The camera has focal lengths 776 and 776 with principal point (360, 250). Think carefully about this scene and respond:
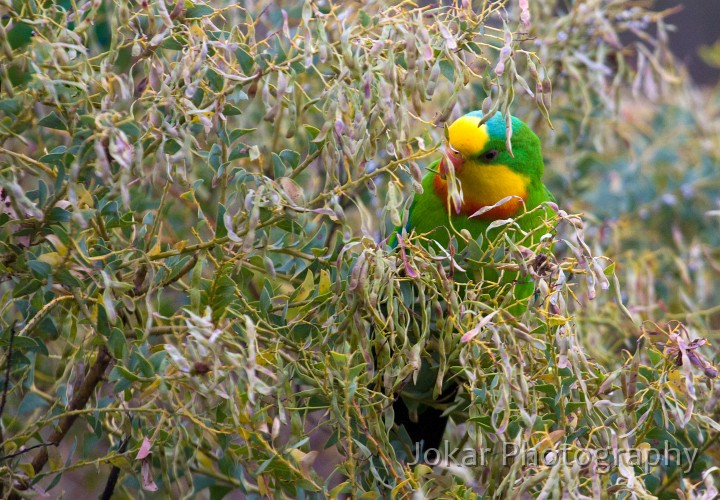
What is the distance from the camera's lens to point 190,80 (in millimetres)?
1009

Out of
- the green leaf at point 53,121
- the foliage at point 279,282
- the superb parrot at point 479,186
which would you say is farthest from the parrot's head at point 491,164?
the green leaf at point 53,121

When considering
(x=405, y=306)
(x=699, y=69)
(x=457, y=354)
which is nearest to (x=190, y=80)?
(x=405, y=306)

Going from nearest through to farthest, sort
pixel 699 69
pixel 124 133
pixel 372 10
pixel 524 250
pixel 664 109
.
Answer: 1. pixel 124 133
2. pixel 524 250
3. pixel 372 10
4. pixel 664 109
5. pixel 699 69

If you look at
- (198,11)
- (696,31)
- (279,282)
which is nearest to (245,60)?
(198,11)

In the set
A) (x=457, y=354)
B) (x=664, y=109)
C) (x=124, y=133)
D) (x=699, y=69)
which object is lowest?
(x=699, y=69)

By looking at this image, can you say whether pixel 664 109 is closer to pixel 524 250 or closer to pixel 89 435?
pixel 524 250

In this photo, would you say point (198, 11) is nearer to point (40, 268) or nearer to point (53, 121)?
point (53, 121)

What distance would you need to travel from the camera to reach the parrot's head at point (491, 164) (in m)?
1.64

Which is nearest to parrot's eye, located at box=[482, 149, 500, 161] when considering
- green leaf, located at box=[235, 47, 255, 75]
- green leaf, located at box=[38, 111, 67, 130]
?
green leaf, located at box=[235, 47, 255, 75]

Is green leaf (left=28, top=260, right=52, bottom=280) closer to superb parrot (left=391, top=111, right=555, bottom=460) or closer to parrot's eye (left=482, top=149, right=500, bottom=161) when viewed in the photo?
superb parrot (left=391, top=111, right=555, bottom=460)

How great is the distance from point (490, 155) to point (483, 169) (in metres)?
0.03

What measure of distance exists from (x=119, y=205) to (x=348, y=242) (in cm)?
33

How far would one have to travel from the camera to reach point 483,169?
1.67 meters

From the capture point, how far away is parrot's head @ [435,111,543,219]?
164cm
